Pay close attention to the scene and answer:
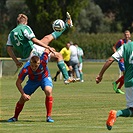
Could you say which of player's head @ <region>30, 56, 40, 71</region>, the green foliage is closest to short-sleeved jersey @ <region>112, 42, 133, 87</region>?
player's head @ <region>30, 56, 40, 71</region>

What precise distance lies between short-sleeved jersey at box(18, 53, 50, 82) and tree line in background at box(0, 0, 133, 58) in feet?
163

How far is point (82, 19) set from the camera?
288 ft

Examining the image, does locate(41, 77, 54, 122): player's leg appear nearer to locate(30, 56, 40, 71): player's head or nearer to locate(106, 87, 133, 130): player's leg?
locate(30, 56, 40, 71): player's head

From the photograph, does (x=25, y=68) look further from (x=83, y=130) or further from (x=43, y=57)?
(x=83, y=130)

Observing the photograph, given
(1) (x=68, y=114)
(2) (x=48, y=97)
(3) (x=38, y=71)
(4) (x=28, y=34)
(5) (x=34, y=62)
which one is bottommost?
(1) (x=68, y=114)

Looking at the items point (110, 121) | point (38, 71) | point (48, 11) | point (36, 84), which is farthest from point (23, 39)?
point (48, 11)

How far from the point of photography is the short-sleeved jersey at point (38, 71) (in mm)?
12758

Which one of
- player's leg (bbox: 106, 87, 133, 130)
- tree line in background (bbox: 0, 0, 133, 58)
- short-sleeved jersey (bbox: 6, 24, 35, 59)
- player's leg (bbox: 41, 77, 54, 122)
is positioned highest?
Result: short-sleeved jersey (bbox: 6, 24, 35, 59)

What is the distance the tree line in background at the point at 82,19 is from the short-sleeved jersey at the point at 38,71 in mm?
49560

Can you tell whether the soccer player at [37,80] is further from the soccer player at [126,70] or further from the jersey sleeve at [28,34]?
the soccer player at [126,70]

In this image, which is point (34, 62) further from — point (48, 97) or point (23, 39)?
point (23, 39)

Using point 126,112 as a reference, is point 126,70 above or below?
above

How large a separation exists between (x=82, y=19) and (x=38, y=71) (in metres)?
75.3

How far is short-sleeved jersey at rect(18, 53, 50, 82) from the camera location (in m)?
12.8
